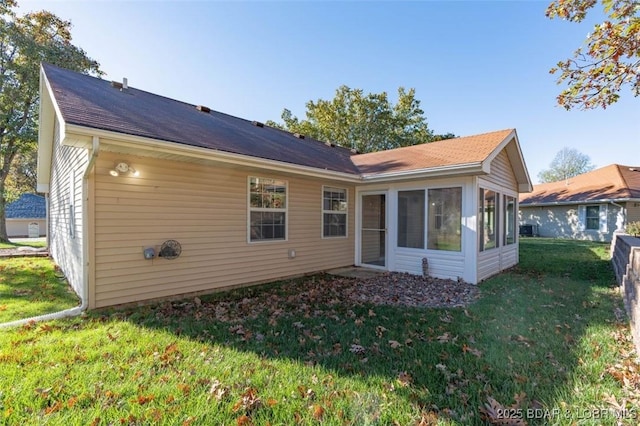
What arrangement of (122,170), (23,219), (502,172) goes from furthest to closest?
(23,219) → (502,172) → (122,170)

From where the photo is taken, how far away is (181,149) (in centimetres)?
488

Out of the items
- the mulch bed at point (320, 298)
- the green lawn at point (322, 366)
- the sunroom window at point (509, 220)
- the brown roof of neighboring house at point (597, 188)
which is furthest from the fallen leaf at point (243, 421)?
the brown roof of neighboring house at point (597, 188)

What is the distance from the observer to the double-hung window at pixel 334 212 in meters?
8.13

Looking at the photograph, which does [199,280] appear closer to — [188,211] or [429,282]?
[188,211]

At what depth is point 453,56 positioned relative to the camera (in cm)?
1222

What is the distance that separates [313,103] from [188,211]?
2031 cm

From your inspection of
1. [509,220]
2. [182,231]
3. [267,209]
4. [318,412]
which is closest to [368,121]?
[509,220]

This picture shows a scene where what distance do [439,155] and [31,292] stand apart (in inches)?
364

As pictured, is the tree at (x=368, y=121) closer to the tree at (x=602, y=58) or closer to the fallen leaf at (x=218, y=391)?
the tree at (x=602, y=58)

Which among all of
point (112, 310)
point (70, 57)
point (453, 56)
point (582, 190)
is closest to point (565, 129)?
point (582, 190)

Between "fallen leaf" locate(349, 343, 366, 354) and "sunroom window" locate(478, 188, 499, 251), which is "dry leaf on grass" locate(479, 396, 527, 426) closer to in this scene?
"fallen leaf" locate(349, 343, 366, 354)

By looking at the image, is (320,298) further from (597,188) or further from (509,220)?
(597,188)

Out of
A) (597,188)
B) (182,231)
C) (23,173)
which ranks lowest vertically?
(182,231)

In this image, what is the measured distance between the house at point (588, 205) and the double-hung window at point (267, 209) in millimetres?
16868
